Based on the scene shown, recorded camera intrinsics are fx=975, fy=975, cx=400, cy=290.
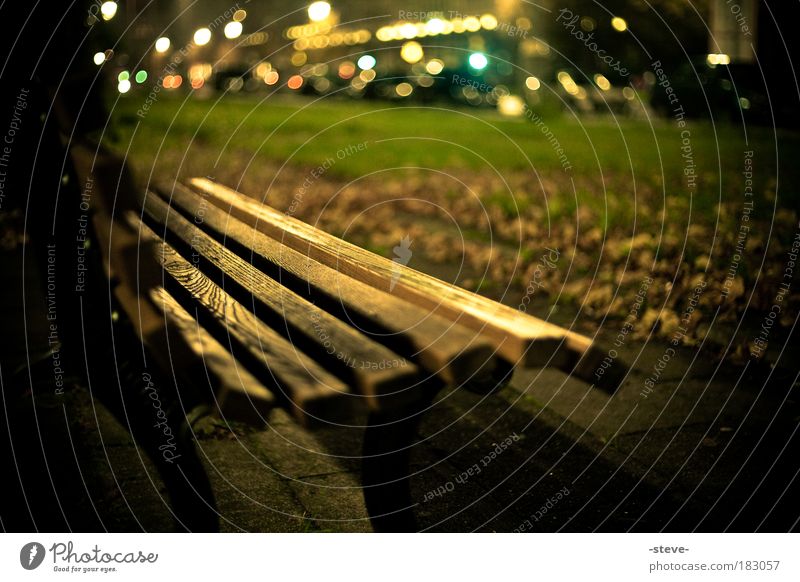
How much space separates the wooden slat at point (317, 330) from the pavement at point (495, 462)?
0.36m

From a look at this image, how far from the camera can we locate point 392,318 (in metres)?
2.09

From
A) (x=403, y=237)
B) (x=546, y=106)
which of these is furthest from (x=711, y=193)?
(x=546, y=106)

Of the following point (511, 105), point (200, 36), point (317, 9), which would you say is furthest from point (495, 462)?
point (511, 105)

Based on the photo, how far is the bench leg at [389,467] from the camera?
228cm

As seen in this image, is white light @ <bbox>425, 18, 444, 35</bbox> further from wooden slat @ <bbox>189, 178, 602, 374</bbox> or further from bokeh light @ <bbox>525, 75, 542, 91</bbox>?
wooden slat @ <bbox>189, 178, 602, 374</bbox>

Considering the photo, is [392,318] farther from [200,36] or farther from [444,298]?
[200,36]

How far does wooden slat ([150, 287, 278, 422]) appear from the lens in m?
1.86

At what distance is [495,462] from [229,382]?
5.29 feet

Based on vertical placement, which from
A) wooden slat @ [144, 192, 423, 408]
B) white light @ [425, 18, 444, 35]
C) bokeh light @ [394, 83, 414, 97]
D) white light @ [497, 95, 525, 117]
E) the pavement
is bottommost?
the pavement

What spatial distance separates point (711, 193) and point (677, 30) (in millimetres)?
20630

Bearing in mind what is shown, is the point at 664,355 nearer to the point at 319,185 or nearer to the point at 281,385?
the point at 281,385

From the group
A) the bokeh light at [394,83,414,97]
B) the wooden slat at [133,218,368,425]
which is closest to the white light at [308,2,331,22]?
the wooden slat at [133,218,368,425]

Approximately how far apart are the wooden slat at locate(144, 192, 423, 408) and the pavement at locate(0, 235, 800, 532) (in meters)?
0.36

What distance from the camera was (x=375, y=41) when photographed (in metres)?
44.7
